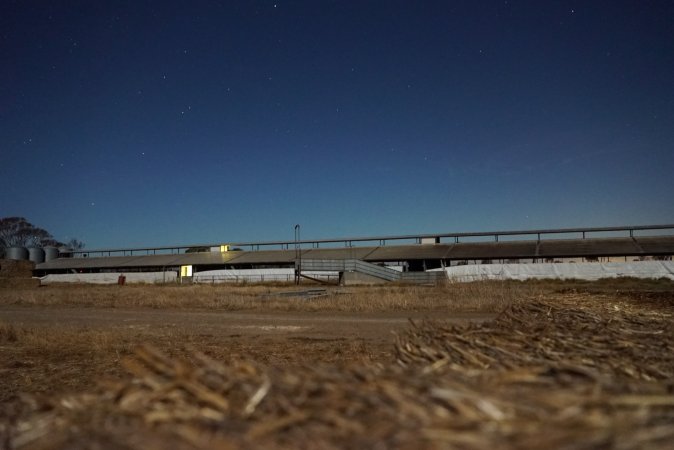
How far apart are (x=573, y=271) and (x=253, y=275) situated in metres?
38.9

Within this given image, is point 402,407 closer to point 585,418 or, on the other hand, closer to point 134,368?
point 585,418

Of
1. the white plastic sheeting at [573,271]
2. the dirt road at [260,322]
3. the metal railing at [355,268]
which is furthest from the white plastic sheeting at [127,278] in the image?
the dirt road at [260,322]

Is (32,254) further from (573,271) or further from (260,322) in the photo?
(573,271)

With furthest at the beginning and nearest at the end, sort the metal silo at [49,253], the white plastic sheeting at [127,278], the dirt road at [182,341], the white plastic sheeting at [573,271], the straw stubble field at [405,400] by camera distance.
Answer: the metal silo at [49,253]
the white plastic sheeting at [127,278]
the white plastic sheeting at [573,271]
the dirt road at [182,341]
the straw stubble field at [405,400]

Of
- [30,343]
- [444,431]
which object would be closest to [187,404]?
[444,431]

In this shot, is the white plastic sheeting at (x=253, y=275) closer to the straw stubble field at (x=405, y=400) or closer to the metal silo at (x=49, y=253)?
the metal silo at (x=49, y=253)

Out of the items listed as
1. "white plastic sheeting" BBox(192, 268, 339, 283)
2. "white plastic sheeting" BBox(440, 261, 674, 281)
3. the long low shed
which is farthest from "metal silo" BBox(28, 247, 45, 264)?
"white plastic sheeting" BBox(440, 261, 674, 281)

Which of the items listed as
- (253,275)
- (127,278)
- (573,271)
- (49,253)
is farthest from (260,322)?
(49,253)

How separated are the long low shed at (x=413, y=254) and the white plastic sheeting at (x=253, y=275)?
8.00 feet

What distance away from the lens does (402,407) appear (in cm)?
151

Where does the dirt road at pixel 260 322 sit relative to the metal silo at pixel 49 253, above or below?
below

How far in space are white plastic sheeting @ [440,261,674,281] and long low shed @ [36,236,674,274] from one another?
4.49 m

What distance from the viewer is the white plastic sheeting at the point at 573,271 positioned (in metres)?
42.5

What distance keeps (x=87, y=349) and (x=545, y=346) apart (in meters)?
11.0
